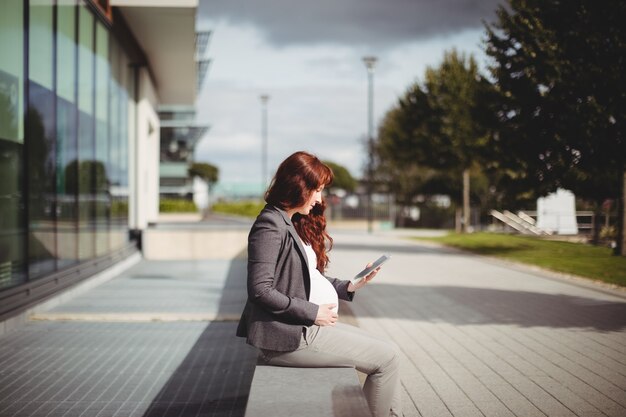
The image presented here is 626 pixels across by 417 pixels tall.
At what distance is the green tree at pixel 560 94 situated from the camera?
14.9 m

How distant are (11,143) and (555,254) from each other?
14.2 metres

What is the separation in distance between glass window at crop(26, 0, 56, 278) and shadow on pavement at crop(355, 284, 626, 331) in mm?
4436

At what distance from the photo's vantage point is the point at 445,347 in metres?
6.39

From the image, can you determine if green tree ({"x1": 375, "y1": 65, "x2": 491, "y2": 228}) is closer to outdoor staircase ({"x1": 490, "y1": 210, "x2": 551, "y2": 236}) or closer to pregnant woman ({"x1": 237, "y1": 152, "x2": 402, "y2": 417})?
outdoor staircase ({"x1": 490, "y1": 210, "x2": 551, "y2": 236})

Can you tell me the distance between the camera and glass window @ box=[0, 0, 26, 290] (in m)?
7.16

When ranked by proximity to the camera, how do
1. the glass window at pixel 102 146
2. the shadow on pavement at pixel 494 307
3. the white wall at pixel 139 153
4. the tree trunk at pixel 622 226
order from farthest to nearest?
the white wall at pixel 139 153 → the tree trunk at pixel 622 226 → the glass window at pixel 102 146 → the shadow on pavement at pixel 494 307

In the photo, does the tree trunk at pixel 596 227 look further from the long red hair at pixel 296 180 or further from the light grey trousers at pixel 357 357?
the long red hair at pixel 296 180

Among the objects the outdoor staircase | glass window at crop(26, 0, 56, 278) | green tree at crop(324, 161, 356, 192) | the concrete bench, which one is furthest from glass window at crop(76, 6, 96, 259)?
green tree at crop(324, 161, 356, 192)

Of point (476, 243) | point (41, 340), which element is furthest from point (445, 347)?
point (476, 243)

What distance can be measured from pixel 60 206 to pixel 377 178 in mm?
36342

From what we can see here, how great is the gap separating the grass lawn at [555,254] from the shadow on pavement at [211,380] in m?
7.74

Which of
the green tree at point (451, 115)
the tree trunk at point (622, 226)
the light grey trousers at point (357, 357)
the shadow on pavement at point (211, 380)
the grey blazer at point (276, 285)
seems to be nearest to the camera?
the grey blazer at point (276, 285)

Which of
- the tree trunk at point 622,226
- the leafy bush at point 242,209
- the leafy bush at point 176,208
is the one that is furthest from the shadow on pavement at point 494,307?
the leafy bush at point 176,208

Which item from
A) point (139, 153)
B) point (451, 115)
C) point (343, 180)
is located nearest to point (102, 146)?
point (139, 153)
